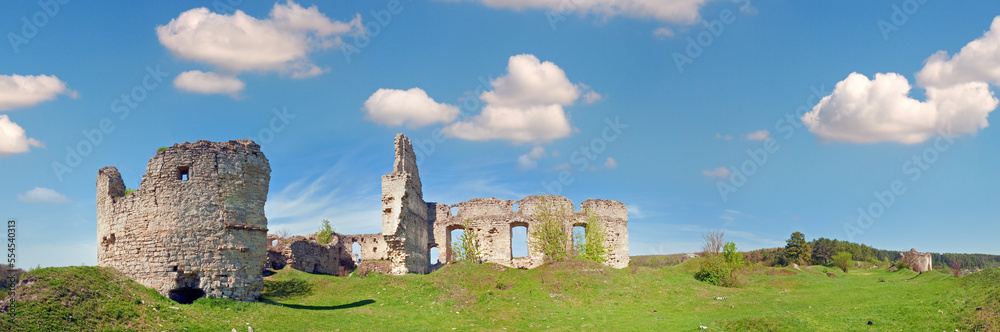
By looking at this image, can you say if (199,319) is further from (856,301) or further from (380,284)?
(856,301)

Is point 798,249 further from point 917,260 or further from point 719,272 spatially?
point 719,272

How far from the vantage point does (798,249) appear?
175ft

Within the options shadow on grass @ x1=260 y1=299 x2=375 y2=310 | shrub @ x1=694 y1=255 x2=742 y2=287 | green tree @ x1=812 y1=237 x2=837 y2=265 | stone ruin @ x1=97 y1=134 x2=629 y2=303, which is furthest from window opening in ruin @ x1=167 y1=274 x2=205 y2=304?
green tree @ x1=812 y1=237 x2=837 y2=265

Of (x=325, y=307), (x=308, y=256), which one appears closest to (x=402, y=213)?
(x=308, y=256)

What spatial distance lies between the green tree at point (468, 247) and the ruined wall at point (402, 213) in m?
3.11

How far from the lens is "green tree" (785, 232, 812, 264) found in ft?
171

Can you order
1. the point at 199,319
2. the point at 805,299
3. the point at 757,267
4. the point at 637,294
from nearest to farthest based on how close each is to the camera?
the point at 199,319 → the point at 805,299 → the point at 637,294 → the point at 757,267

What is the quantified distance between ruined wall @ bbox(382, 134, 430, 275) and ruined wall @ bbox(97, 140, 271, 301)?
34.2 ft

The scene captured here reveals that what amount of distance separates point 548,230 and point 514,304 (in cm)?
1385

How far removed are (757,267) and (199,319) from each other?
1231 inches

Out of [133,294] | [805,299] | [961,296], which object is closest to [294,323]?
[133,294]

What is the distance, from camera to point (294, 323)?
56.5 feet

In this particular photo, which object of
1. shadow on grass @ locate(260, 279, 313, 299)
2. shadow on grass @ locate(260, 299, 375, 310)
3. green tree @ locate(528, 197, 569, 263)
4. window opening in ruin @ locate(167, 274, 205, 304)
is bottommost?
shadow on grass @ locate(260, 299, 375, 310)

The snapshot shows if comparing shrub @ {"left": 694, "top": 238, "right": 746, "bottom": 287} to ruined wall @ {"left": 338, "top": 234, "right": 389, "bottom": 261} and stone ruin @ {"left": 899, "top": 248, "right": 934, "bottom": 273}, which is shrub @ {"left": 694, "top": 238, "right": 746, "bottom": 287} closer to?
stone ruin @ {"left": 899, "top": 248, "right": 934, "bottom": 273}
